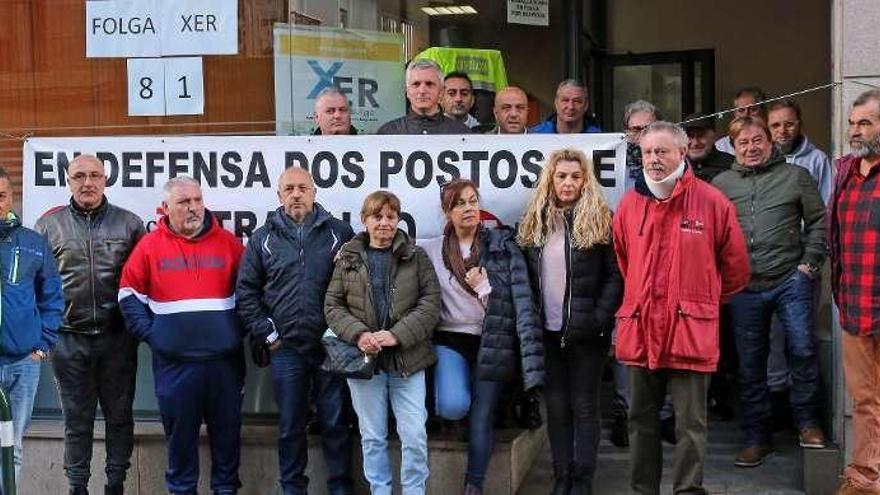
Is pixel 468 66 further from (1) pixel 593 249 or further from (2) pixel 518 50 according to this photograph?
(1) pixel 593 249

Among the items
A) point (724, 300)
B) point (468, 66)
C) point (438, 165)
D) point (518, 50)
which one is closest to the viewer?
point (724, 300)

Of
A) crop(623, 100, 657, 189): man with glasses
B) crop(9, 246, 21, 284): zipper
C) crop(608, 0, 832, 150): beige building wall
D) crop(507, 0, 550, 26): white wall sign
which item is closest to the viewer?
crop(9, 246, 21, 284): zipper

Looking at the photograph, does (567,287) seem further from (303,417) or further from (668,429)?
(303,417)

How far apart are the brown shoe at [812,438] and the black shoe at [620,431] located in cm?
113

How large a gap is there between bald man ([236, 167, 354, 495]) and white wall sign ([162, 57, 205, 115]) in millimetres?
1691

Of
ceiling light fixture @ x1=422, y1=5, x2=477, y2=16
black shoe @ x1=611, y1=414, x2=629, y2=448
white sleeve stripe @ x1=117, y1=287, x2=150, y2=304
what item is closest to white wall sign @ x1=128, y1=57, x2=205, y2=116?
white sleeve stripe @ x1=117, y1=287, x2=150, y2=304

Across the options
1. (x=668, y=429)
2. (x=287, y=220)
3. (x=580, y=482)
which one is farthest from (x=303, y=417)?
Answer: (x=668, y=429)

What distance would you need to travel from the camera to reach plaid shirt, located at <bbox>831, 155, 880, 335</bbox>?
18.7 feet

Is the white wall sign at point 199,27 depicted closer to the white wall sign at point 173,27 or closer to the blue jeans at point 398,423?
the white wall sign at point 173,27

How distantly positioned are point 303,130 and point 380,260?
6.19 ft

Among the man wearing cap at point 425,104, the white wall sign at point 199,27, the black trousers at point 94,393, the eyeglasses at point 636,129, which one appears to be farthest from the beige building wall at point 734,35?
the black trousers at point 94,393

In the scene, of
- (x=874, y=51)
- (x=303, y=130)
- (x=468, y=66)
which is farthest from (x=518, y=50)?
(x=874, y=51)

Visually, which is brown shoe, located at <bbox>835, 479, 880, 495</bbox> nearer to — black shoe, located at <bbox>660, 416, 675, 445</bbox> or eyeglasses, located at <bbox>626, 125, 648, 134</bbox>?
black shoe, located at <bbox>660, 416, 675, 445</bbox>

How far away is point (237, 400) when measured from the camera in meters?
6.47
